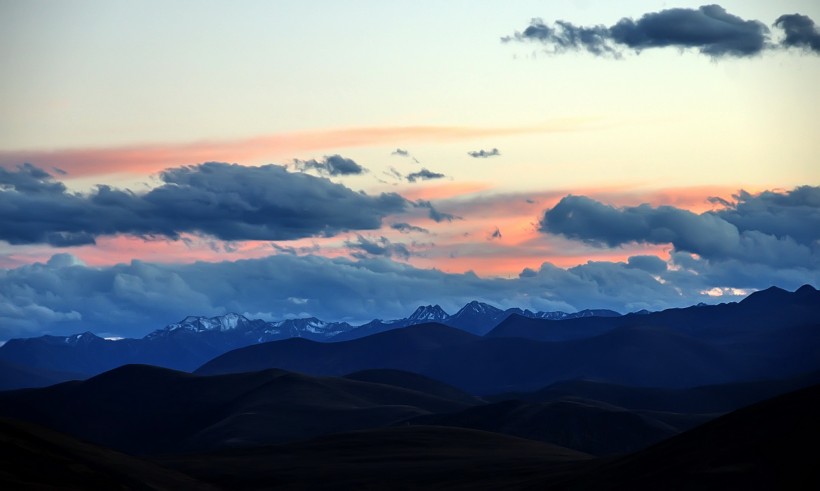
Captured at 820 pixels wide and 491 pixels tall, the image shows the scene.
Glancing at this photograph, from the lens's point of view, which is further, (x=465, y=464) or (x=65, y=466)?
(x=465, y=464)

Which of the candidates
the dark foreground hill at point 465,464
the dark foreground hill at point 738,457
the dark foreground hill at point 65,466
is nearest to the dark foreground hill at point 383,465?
the dark foreground hill at point 465,464

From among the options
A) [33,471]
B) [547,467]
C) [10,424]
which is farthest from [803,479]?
[10,424]

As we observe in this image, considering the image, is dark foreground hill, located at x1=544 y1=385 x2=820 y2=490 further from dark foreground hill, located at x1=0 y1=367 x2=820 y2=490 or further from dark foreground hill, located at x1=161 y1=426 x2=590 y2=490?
dark foreground hill, located at x1=161 y1=426 x2=590 y2=490

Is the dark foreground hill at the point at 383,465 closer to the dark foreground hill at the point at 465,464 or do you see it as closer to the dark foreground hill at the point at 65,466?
the dark foreground hill at the point at 465,464

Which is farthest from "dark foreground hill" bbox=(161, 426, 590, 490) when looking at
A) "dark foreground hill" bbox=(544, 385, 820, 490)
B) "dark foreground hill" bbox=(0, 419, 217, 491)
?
"dark foreground hill" bbox=(544, 385, 820, 490)

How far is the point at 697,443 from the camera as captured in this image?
115m

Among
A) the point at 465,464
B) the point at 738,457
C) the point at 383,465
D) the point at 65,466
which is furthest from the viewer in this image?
the point at 383,465

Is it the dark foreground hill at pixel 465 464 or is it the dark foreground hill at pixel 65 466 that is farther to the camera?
the dark foreground hill at pixel 65 466

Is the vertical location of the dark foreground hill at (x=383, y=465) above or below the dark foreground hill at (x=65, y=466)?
below

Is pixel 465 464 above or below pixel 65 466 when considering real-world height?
below

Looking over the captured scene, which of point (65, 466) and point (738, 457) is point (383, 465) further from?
point (738, 457)

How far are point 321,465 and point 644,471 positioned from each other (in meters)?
71.7

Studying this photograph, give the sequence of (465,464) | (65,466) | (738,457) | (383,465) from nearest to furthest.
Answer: (738,457)
(65,466)
(465,464)
(383,465)

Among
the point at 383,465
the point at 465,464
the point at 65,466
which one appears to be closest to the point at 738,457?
the point at 465,464
